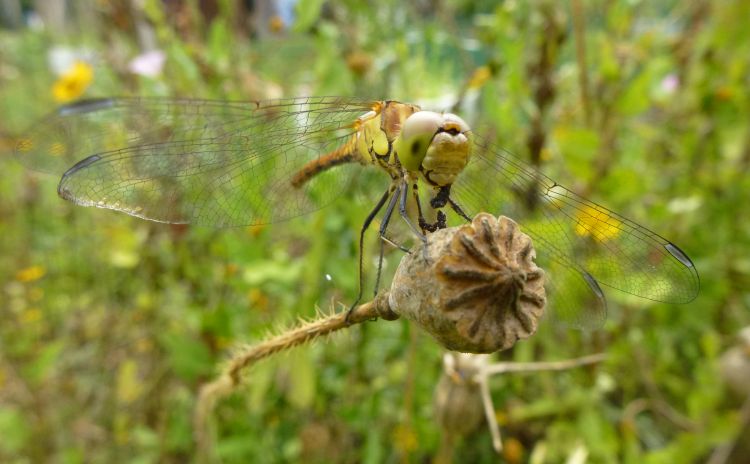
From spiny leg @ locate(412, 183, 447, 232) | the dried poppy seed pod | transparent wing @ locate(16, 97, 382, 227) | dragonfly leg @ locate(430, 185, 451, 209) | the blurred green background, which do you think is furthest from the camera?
the blurred green background

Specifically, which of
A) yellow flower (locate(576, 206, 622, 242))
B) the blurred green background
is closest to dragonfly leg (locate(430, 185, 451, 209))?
yellow flower (locate(576, 206, 622, 242))

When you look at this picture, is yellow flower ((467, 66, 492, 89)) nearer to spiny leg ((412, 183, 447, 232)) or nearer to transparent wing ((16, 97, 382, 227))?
transparent wing ((16, 97, 382, 227))

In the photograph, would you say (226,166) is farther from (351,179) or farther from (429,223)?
(429,223)

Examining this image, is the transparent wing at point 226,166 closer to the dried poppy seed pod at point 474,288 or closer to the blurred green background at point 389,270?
the blurred green background at point 389,270

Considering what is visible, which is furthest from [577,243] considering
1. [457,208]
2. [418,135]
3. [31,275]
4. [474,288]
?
[31,275]

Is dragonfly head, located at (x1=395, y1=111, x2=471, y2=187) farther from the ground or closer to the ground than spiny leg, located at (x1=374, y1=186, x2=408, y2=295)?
farther from the ground

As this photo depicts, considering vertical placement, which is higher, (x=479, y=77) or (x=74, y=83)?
(x=74, y=83)
